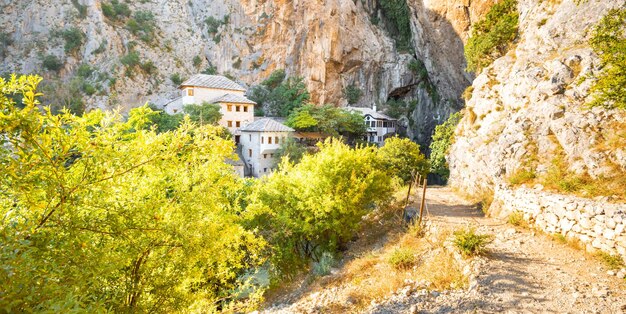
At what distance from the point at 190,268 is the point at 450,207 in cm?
1488

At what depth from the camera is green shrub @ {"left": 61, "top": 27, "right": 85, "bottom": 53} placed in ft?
156

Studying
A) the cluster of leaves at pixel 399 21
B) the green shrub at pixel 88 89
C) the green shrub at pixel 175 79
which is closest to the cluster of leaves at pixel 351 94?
the cluster of leaves at pixel 399 21

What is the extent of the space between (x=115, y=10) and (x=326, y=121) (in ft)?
139

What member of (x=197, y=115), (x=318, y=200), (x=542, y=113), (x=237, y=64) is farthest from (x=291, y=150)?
(x=237, y=64)

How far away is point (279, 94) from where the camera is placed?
47.8 m

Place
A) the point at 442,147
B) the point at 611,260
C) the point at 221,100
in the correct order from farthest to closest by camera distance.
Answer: the point at 221,100 → the point at 442,147 → the point at 611,260

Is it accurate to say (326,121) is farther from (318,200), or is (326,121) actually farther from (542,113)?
(542,113)

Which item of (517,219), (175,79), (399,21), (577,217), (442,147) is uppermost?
(399,21)

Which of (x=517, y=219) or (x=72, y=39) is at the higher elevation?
(x=72, y=39)

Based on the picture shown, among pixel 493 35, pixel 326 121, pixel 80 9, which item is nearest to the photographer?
pixel 493 35

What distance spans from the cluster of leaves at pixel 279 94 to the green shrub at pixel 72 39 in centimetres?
2745

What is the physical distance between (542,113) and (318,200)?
37.0 ft

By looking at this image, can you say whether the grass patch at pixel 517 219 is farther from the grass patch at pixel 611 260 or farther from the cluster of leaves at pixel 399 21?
the cluster of leaves at pixel 399 21

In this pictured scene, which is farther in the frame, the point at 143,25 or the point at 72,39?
the point at 143,25
